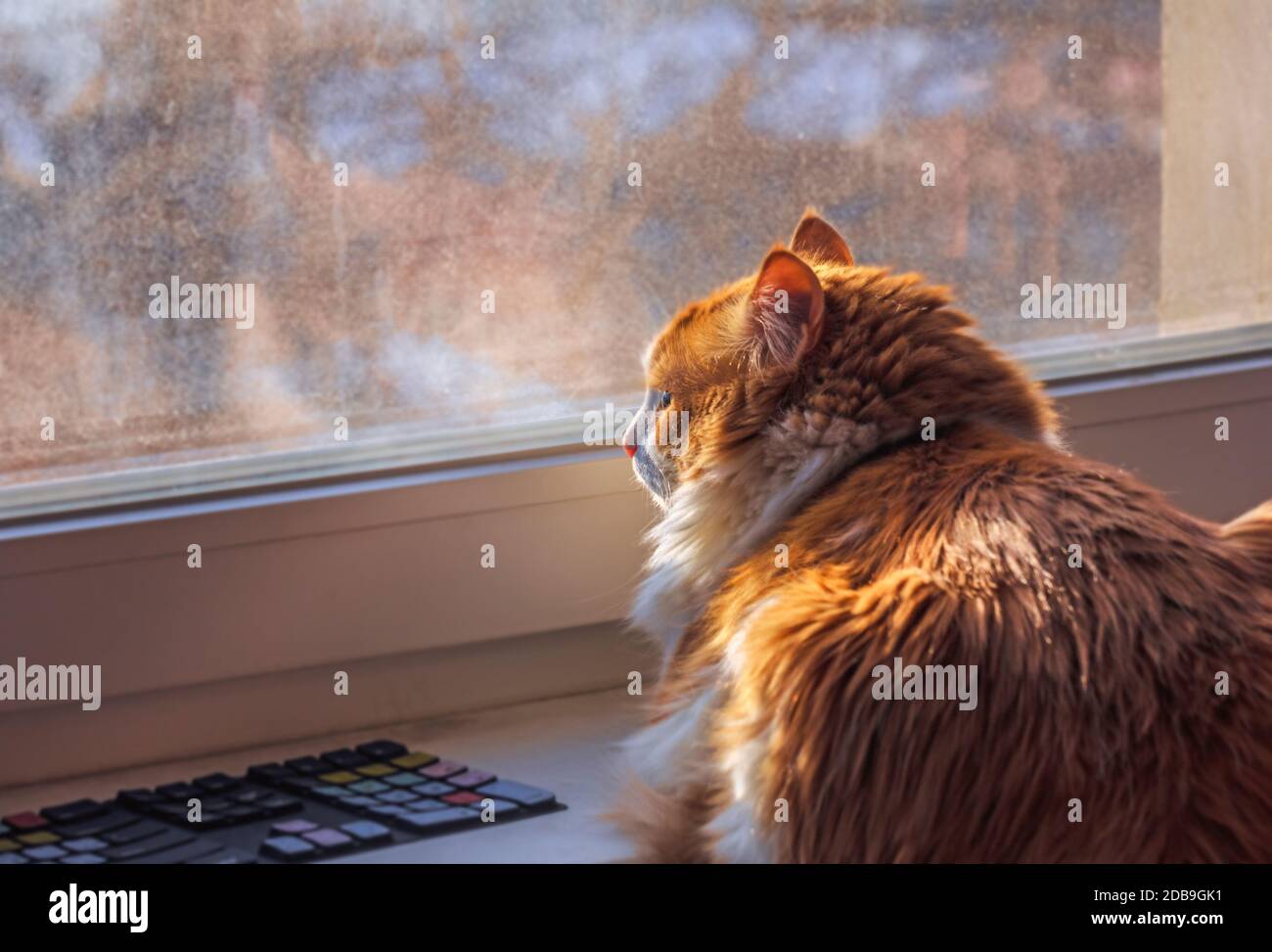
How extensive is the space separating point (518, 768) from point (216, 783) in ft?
0.94

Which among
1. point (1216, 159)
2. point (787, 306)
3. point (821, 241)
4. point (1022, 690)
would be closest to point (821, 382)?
point (787, 306)

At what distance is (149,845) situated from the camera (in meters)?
1.25

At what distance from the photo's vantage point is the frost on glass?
4.80 feet

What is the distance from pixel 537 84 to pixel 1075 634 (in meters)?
0.91

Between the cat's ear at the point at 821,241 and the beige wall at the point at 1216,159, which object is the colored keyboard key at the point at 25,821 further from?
the beige wall at the point at 1216,159

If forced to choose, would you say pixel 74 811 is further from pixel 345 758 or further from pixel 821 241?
pixel 821 241

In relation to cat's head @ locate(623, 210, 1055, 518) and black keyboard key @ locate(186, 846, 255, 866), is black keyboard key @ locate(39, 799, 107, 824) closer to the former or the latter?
black keyboard key @ locate(186, 846, 255, 866)

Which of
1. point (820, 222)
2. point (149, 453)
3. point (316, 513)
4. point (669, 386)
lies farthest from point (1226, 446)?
point (149, 453)

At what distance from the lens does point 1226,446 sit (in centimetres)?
187
